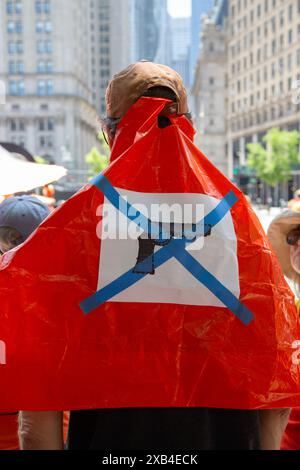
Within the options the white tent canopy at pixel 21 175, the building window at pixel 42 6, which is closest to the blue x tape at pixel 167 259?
the white tent canopy at pixel 21 175

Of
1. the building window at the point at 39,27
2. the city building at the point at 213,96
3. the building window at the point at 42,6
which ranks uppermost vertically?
the building window at the point at 42,6

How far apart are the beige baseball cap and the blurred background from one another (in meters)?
52.2

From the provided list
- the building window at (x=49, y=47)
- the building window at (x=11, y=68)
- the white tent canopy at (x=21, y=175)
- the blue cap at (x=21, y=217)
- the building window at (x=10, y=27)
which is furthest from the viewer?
the building window at (x=11, y=68)

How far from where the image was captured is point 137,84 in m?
1.53

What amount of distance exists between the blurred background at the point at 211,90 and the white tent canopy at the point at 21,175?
50.4 metres

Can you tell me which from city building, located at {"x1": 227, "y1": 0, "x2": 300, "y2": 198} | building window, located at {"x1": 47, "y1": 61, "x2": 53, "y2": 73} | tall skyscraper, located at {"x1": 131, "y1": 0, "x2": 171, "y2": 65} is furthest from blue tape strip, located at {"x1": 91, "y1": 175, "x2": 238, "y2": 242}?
tall skyscraper, located at {"x1": 131, "y1": 0, "x2": 171, "y2": 65}

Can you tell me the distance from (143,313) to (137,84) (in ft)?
2.18

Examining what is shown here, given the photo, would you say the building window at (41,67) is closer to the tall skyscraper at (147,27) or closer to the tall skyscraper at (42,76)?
the tall skyscraper at (42,76)

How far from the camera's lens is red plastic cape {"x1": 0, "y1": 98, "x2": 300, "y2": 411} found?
1420 millimetres

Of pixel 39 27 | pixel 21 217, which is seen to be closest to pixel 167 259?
pixel 21 217

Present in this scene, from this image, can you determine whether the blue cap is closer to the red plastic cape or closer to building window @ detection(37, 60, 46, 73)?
the red plastic cape

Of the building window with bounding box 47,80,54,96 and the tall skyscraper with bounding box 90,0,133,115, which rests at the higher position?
the tall skyscraper with bounding box 90,0,133,115

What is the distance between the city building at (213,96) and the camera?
3469 inches

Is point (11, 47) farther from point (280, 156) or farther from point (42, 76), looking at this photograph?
point (280, 156)
